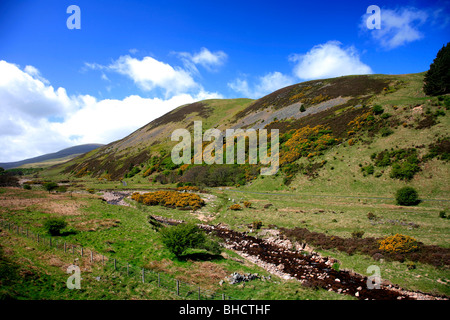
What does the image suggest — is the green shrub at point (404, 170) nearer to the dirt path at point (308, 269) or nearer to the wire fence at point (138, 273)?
the dirt path at point (308, 269)

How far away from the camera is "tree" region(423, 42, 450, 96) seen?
50.3m

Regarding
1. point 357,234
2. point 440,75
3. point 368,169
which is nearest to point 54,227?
point 357,234

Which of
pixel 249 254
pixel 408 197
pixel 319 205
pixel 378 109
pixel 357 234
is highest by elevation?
pixel 378 109

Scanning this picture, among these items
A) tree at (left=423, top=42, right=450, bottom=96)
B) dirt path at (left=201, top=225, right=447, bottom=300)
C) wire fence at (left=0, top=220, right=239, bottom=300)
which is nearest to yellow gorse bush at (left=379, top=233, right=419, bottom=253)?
dirt path at (left=201, top=225, right=447, bottom=300)

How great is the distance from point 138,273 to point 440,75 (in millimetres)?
74316

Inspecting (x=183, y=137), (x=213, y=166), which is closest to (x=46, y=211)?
(x=213, y=166)

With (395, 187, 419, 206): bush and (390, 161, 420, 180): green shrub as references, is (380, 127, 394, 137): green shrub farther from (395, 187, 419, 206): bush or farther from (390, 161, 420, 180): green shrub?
(395, 187, 419, 206): bush

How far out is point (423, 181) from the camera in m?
33.9

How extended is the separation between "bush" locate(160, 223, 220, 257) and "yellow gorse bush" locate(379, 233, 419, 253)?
50.5 ft

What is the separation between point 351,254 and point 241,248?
11.0 meters

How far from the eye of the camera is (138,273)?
1579cm

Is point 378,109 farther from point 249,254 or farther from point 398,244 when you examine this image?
point 249,254
